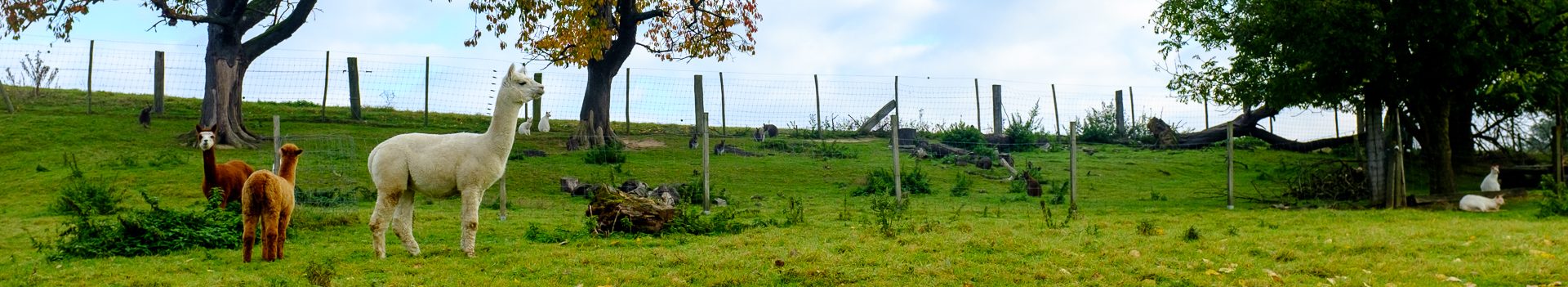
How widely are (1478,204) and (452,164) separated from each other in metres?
13.8

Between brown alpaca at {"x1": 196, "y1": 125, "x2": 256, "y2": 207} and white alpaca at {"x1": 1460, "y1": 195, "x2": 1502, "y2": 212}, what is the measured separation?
52.3ft

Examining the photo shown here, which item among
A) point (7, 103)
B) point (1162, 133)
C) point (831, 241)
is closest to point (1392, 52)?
point (831, 241)

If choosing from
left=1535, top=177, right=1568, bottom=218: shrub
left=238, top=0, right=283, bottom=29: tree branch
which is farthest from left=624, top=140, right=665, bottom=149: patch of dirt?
left=1535, top=177, right=1568, bottom=218: shrub

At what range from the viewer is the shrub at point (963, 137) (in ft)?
90.0

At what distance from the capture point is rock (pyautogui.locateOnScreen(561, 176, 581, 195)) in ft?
64.4

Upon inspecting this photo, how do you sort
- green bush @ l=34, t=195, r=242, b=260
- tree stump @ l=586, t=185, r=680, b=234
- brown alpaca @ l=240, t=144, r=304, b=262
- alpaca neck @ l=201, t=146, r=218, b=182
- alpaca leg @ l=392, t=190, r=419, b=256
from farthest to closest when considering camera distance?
alpaca neck @ l=201, t=146, r=218, b=182, tree stump @ l=586, t=185, r=680, b=234, green bush @ l=34, t=195, r=242, b=260, alpaca leg @ l=392, t=190, r=419, b=256, brown alpaca @ l=240, t=144, r=304, b=262

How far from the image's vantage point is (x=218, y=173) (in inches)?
566

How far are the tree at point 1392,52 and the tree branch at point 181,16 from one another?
19.4 m

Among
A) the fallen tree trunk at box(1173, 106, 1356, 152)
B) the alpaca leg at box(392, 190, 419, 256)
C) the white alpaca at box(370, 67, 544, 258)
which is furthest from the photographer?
the fallen tree trunk at box(1173, 106, 1356, 152)

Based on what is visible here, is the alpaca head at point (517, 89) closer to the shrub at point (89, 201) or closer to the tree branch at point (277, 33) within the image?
the shrub at point (89, 201)

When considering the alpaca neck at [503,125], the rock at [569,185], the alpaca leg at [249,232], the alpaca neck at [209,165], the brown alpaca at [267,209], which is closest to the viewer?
the brown alpaca at [267,209]

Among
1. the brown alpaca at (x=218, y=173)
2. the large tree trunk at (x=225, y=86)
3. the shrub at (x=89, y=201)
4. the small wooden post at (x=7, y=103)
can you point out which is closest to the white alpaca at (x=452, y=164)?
the brown alpaca at (x=218, y=173)

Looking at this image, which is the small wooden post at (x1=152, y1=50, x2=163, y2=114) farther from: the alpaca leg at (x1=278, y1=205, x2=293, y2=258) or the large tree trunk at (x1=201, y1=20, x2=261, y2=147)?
the alpaca leg at (x1=278, y1=205, x2=293, y2=258)

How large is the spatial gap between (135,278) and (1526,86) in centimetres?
1759
